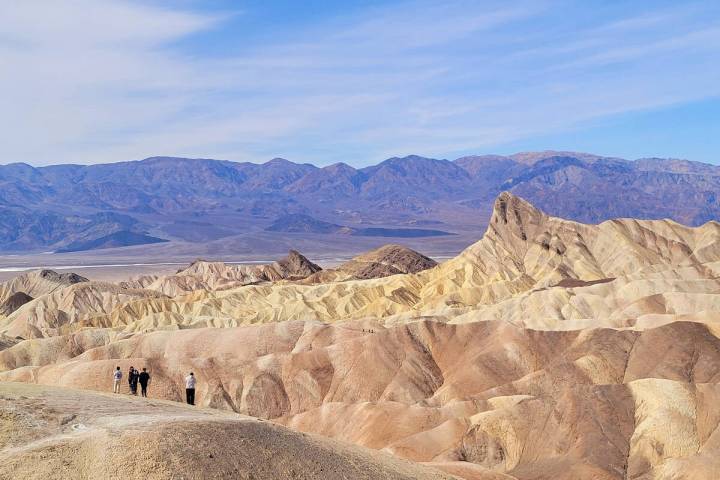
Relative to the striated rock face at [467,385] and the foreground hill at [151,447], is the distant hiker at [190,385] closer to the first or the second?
the foreground hill at [151,447]

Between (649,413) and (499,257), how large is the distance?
80.1 meters

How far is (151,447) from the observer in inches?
1155

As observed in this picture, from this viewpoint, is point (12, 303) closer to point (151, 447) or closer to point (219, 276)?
point (219, 276)

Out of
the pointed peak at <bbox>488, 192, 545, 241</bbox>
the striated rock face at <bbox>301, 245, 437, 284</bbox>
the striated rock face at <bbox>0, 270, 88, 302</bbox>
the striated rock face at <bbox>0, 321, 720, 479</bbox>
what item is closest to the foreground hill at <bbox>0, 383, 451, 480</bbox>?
the striated rock face at <bbox>0, 321, 720, 479</bbox>

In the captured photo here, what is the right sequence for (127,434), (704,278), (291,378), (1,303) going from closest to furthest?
(127,434) → (291,378) → (704,278) → (1,303)

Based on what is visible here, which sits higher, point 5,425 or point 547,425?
point 5,425

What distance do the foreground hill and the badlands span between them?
0.08 meters

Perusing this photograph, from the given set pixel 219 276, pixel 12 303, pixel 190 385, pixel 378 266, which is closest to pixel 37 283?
pixel 12 303

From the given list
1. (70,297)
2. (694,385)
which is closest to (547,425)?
(694,385)

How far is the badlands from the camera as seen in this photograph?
104 ft

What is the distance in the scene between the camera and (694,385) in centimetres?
5597

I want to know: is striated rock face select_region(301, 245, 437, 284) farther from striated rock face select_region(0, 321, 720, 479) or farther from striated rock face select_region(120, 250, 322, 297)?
striated rock face select_region(0, 321, 720, 479)

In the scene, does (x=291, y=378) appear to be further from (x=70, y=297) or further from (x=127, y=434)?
(x=70, y=297)

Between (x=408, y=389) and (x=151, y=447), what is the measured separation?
127ft
